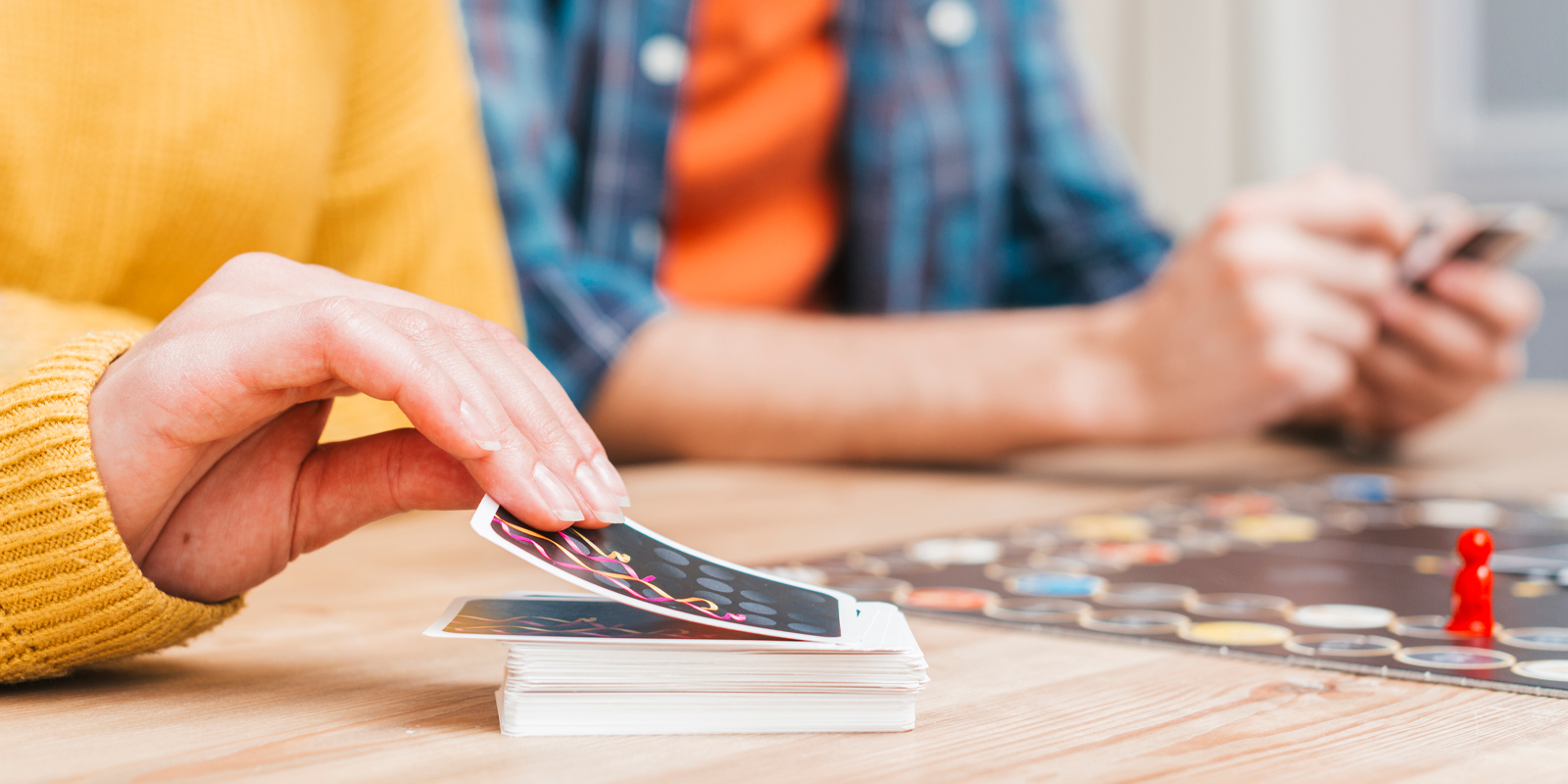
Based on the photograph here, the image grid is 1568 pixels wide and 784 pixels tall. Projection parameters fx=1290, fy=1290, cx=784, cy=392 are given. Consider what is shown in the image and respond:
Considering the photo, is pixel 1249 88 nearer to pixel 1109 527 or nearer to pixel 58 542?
pixel 1109 527

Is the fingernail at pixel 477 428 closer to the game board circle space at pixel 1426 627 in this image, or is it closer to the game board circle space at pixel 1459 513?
the game board circle space at pixel 1426 627

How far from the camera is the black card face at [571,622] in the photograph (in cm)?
41

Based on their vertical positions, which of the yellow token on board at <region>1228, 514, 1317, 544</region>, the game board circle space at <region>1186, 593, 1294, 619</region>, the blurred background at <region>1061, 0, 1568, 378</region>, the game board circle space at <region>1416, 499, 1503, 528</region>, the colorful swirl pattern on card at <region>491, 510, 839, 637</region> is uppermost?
the blurred background at <region>1061, 0, 1568, 378</region>

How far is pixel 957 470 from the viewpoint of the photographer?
45.9 inches

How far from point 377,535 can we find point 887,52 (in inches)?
35.5

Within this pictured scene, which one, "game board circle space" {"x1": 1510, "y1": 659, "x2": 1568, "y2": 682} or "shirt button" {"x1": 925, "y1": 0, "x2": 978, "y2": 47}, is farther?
"shirt button" {"x1": 925, "y1": 0, "x2": 978, "y2": 47}

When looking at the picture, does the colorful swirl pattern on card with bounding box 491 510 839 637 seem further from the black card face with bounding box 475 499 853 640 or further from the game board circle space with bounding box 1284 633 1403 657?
the game board circle space with bounding box 1284 633 1403 657

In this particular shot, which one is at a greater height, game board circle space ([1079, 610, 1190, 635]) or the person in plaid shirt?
the person in plaid shirt

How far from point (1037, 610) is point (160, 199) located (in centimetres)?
54

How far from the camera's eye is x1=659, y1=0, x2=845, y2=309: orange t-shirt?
1.45 metres

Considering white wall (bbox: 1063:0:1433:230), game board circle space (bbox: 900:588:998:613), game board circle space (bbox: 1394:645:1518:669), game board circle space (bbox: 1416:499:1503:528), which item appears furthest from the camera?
white wall (bbox: 1063:0:1433:230)

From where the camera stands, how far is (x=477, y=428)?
1.35 ft

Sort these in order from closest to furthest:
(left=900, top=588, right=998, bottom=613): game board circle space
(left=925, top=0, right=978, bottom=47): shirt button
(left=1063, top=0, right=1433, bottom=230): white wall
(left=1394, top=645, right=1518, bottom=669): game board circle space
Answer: (left=1394, top=645, right=1518, bottom=669): game board circle space → (left=900, top=588, right=998, bottom=613): game board circle space → (left=925, top=0, right=978, bottom=47): shirt button → (left=1063, top=0, right=1433, bottom=230): white wall

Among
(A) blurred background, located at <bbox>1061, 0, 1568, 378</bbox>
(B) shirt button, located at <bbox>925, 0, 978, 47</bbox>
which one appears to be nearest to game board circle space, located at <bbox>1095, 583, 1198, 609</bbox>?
(B) shirt button, located at <bbox>925, 0, 978, 47</bbox>
